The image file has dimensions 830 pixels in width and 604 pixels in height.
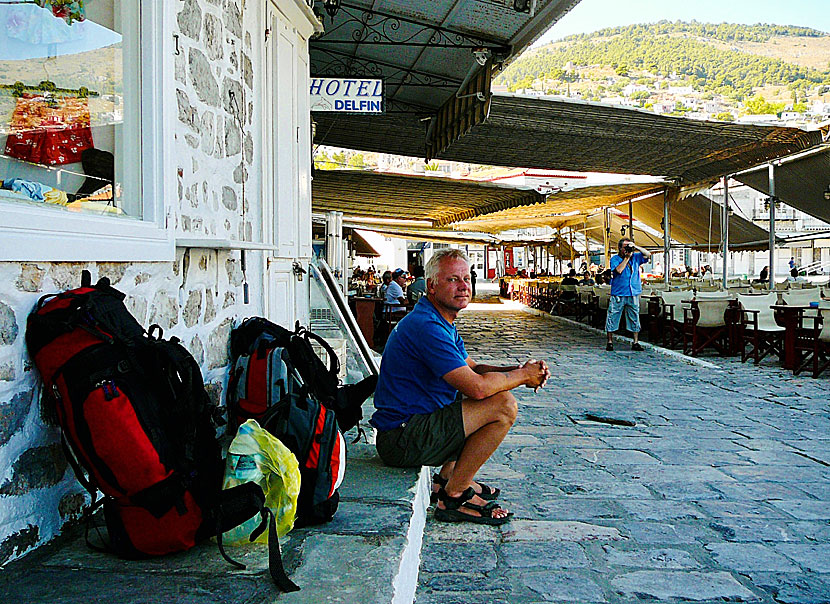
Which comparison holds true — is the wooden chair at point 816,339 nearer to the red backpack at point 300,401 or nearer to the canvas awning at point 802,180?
the canvas awning at point 802,180

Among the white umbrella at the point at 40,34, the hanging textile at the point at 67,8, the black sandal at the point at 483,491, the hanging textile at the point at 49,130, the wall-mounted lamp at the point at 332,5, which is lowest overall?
the black sandal at the point at 483,491

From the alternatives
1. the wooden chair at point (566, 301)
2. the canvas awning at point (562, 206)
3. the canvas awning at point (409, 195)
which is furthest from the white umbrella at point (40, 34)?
the wooden chair at point (566, 301)

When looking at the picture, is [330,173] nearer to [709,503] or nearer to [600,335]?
[600,335]

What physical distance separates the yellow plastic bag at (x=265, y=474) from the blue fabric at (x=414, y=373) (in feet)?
4.02

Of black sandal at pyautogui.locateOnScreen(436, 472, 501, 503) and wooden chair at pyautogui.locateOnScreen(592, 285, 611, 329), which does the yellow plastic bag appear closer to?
black sandal at pyautogui.locateOnScreen(436, 472, 501, 503)

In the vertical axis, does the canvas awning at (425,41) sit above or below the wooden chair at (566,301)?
above

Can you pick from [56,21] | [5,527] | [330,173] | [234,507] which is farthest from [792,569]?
[330,173]

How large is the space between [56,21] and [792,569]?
3.71m

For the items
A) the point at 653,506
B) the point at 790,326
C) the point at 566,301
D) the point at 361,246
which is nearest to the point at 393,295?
the point at 790,326

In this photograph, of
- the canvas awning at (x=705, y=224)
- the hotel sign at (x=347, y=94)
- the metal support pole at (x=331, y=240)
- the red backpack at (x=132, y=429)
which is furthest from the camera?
the canvas awning at (x=705, y=224)

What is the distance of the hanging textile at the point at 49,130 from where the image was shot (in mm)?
2711

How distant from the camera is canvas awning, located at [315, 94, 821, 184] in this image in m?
9.48

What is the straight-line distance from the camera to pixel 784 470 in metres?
5.03

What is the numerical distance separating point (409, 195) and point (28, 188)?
1337 centimetres
